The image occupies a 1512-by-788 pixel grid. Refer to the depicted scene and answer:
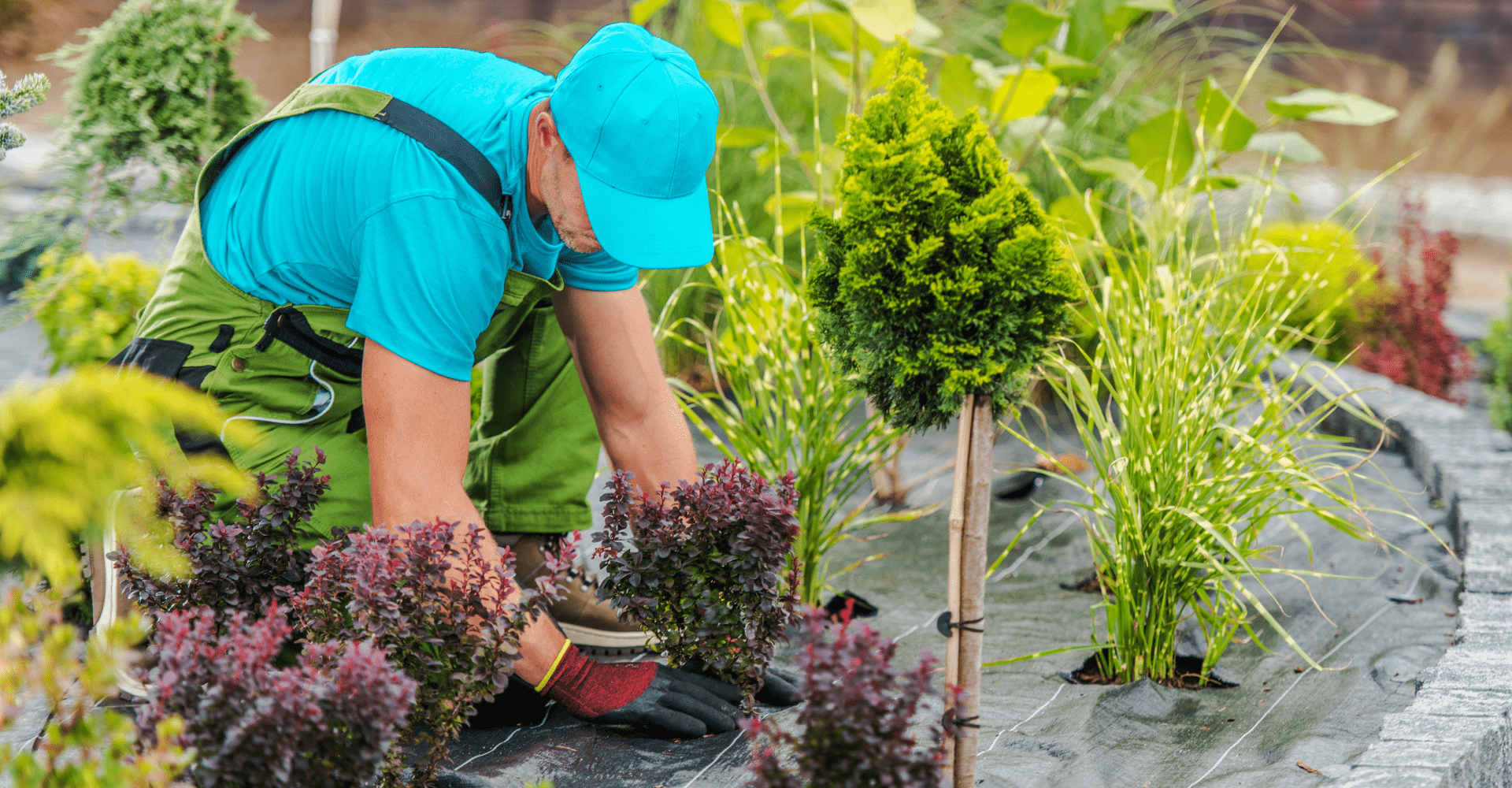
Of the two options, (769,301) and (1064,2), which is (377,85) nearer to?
(769,301)

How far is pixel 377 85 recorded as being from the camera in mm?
1897

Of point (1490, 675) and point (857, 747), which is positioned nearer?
point (857, 747)

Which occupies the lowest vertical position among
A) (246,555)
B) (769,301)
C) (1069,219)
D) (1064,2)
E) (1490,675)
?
(246,555)

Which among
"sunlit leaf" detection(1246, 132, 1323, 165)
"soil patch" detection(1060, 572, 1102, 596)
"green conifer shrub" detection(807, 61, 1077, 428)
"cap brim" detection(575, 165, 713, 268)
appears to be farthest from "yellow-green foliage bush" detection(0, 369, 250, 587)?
"sunlit leaf" detection(1246, 132, 1323, 165)

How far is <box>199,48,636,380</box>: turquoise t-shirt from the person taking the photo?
5.52 ft

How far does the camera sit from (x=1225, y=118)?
2.69 m

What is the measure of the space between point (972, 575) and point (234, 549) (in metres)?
1.17

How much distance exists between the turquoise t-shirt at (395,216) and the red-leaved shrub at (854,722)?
78 cm

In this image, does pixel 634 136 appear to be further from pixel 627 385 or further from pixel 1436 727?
pixel 1436 727

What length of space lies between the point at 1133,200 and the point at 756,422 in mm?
2418

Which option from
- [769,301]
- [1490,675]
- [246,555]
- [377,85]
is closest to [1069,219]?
[769,301]

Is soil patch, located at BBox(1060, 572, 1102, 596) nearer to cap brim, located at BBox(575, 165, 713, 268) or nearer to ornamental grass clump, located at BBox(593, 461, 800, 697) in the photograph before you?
ornamental grass clump, located at BBox(593, 461, 800, 697)

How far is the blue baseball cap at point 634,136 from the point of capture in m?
1.65

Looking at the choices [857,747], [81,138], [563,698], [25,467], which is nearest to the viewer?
[25,467]
